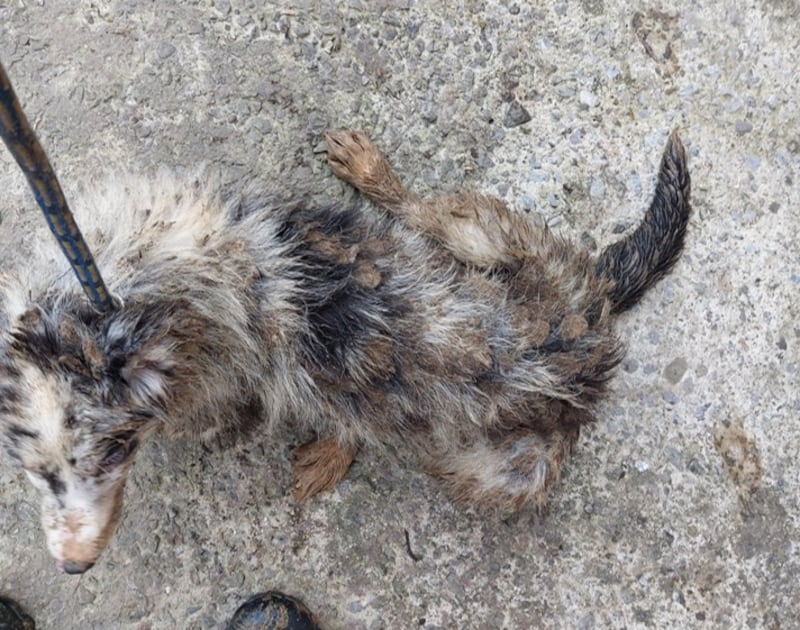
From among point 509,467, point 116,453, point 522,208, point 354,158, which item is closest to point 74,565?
point 116,453

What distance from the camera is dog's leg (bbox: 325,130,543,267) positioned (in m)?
3.05

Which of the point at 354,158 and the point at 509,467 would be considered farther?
the point at 354,158

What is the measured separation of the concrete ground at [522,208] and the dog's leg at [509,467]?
0.37 meters

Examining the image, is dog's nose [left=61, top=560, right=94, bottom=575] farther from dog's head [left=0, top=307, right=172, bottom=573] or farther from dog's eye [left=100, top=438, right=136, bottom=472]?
dog's eye [left=100, top=438, right=136, bottom=472]

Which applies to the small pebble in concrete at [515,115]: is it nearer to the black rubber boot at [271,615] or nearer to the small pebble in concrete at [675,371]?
the small pebble in concrete at [675,371]

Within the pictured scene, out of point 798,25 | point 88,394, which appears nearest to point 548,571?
point 88,394

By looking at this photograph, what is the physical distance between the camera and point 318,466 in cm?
345

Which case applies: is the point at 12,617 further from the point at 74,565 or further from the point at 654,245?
the point at 654,245

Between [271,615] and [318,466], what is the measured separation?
70cm

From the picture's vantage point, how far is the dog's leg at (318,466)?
3.44 meters

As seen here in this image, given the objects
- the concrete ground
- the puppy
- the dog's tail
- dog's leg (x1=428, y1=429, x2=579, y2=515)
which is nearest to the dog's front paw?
the concrete ground

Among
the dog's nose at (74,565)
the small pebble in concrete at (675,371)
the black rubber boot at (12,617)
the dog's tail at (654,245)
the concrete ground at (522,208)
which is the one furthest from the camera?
the small pebble in concrete at (675,371)

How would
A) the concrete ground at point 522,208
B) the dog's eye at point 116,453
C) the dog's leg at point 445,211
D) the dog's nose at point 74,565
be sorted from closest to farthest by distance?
the dog's eye at point 116,453
the dog's nose at point 74,565
the dog's leg at point 445,211
the concrete ground at point 522,208

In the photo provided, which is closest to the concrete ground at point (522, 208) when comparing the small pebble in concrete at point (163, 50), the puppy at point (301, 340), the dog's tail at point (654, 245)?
the small pebble in concrete at point (163, 50)
